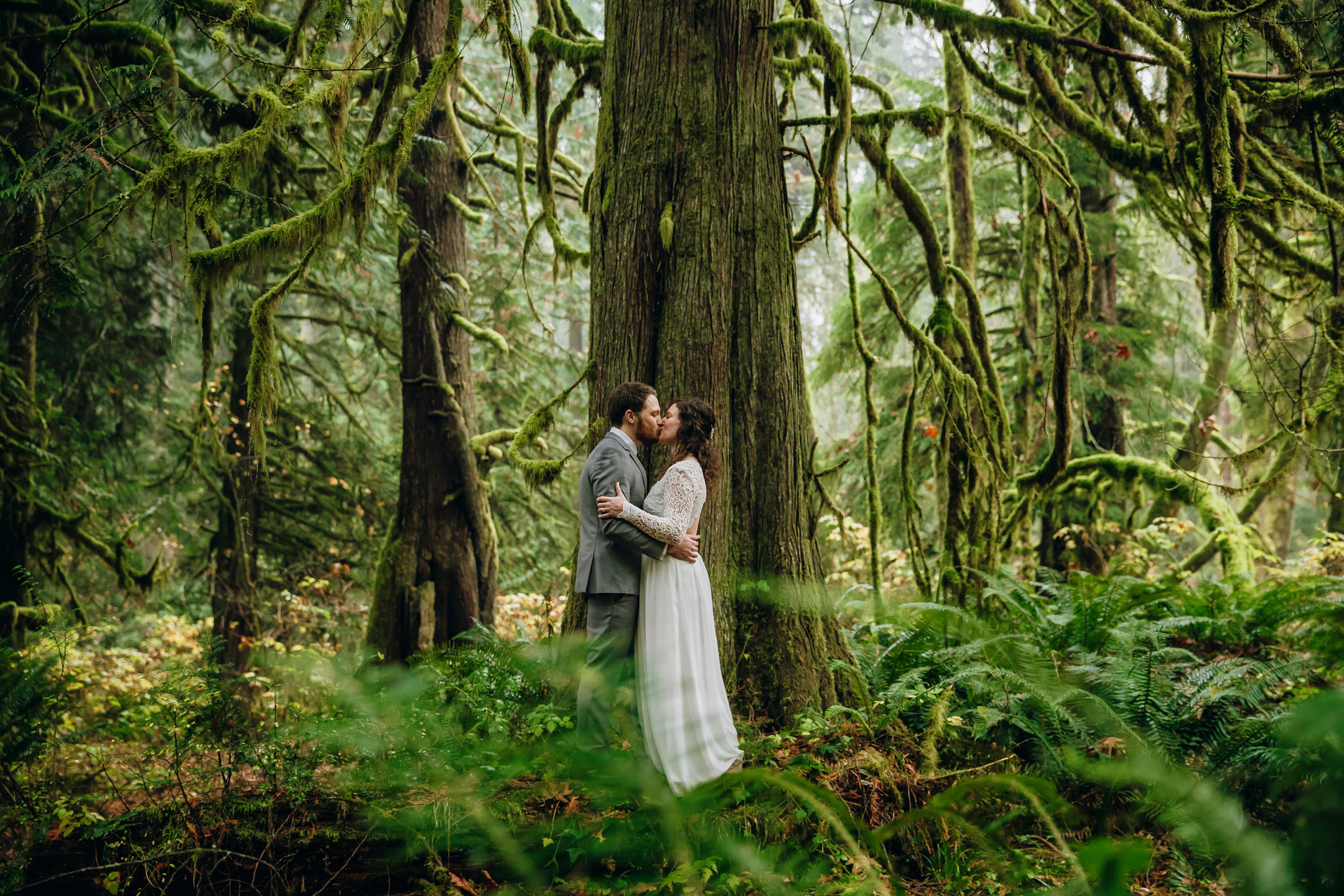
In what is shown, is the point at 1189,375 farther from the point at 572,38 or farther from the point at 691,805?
the point at 691,805

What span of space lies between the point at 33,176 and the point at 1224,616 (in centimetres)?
828

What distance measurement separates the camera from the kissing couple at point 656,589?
385 centimetres

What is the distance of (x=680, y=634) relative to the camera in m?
3.96

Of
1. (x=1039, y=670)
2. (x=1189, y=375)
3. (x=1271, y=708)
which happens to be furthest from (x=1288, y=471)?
(x=1189, y=375)

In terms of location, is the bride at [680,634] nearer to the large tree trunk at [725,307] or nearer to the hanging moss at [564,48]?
the large tree trunk at [725,307]

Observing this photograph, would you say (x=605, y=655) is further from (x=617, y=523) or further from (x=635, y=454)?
(x=635, y=454)

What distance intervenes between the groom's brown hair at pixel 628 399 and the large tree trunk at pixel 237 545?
20.6ft

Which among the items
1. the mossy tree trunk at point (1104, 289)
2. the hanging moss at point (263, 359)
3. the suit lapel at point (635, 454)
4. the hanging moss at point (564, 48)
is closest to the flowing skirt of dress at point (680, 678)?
the suit lapel at point (635, 454)

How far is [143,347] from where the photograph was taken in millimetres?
9664

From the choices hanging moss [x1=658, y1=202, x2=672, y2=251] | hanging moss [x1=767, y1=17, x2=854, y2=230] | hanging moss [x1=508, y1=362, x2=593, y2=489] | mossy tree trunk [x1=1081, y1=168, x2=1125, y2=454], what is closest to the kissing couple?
hanging moss [x1=508, y1=362, x2=593, y2=489]

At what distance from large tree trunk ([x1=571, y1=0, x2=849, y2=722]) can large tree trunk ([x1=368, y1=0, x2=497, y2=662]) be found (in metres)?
3.83

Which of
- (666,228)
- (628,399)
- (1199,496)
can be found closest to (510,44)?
(666,228)

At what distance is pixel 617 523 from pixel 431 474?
15.1ft

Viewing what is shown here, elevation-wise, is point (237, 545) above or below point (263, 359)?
below
